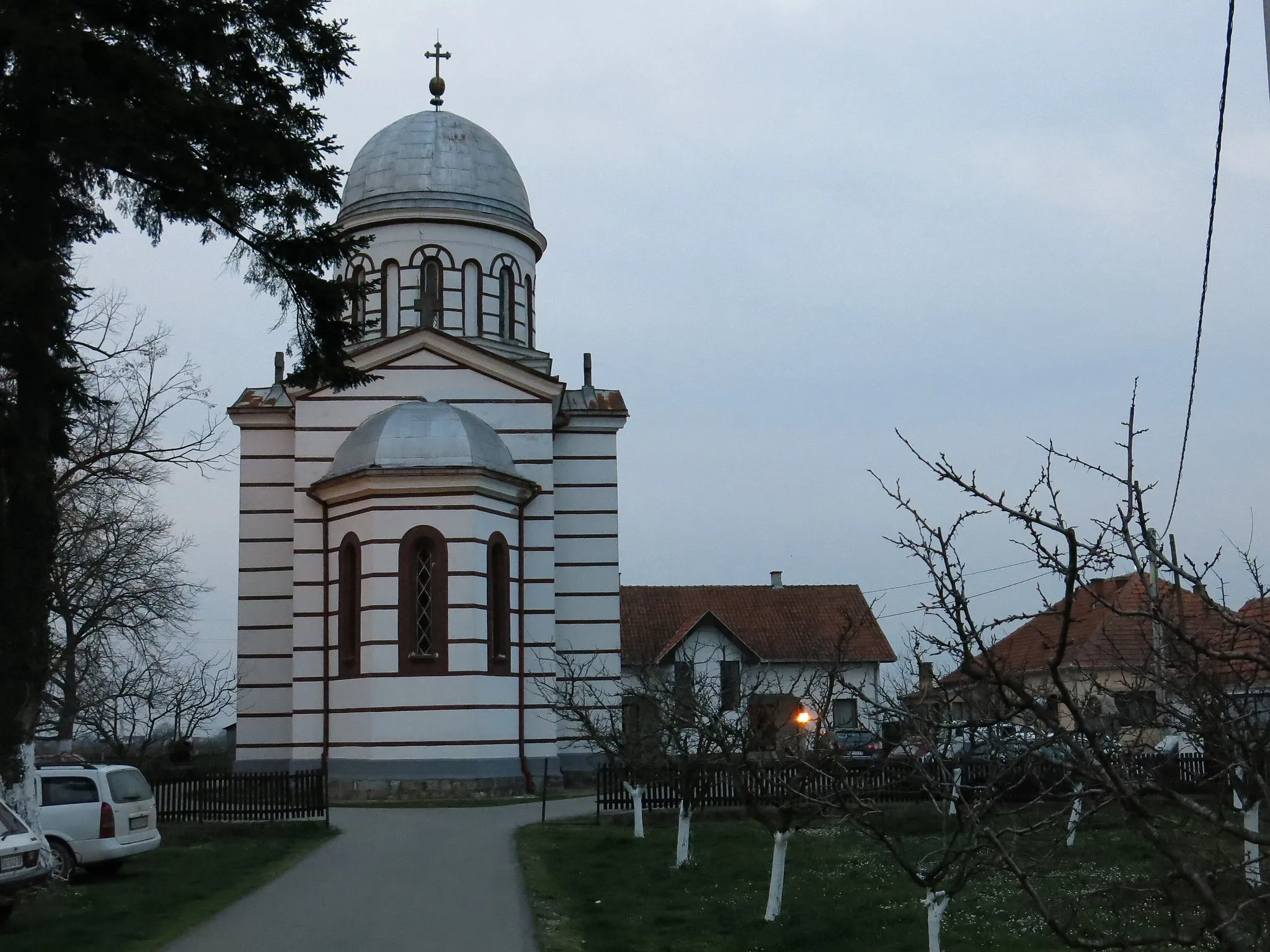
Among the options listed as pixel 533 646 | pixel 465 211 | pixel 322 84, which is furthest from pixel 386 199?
pixel 322 84

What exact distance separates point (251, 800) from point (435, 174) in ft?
51.6

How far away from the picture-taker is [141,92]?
1348cm

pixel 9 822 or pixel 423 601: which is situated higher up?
pixel 423 601

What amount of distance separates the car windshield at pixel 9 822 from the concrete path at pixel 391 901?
200cm

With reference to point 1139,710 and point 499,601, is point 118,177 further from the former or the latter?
point 499,601

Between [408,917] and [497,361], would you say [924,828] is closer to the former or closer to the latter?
[408,917]

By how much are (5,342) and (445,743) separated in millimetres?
12982

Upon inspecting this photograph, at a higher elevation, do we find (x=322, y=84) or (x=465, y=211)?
(x=465, y=211)

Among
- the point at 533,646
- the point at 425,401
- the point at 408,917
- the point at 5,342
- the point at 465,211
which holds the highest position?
the point at 465,211

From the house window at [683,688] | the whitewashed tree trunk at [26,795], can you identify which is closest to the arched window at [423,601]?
the house window at [683,688]

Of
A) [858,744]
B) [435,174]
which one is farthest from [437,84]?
Answer: [858,744]

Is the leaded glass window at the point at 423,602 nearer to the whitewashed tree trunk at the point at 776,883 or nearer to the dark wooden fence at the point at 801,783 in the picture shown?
the dark wooden fence at the point at 801,783

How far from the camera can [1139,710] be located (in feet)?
29.1

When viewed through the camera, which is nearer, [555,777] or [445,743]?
[445,743]
